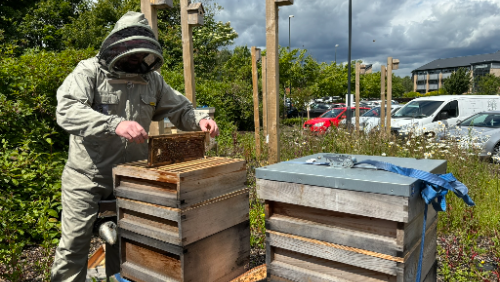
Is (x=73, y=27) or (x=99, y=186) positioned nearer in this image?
(x=99, y=186)

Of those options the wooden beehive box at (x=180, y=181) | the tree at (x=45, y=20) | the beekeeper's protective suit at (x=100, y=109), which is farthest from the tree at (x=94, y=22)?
the wooden beehive box at (x=180, y=181)

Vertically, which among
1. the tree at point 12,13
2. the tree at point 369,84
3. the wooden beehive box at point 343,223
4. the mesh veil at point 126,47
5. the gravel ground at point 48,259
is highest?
the tree at point 12,13

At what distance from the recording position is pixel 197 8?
4484 millimetres

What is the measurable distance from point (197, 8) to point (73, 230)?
3048 millimetres

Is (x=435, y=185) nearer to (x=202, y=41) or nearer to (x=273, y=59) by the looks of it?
(x=273, y=59)

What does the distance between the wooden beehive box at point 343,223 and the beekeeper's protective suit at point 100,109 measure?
3.98 ft

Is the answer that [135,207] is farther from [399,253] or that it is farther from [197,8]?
[197,8]

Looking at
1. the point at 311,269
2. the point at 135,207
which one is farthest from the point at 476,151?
the point at 135,207

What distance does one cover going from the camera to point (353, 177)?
159 cm

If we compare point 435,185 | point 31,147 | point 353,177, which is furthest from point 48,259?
point 435,185

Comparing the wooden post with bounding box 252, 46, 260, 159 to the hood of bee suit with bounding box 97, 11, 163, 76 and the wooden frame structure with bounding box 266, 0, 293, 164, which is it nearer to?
the wooden frame structure with bounding box 266, 0, 293, 164

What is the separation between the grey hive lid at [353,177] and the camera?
1.49 metres

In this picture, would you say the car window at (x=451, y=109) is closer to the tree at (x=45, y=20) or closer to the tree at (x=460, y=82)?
the tree at (x=45, y=20)

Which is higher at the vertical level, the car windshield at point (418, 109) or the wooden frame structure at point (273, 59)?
the wooden frame structure at point (273, 59)
